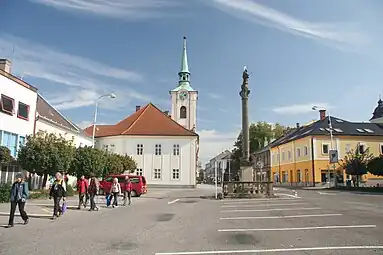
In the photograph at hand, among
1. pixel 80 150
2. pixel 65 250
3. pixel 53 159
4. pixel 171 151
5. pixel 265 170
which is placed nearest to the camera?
pixel 65 250

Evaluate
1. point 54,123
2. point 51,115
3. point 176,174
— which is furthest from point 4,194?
point 176,174

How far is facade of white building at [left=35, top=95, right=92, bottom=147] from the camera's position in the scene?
36531 millimetres

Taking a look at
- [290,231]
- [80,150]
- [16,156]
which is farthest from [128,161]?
[290,231]

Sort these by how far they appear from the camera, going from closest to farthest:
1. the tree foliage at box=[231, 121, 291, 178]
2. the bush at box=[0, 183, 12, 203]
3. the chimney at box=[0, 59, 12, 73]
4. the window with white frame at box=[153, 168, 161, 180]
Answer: the bush at box=[0, 183, 12, 203] → the chimney at box=[0, 59, 12, 73] → the window with white frame at box=[153, 168, 161, 180] → the tree foliage at box=[231, 121, 291, 178]

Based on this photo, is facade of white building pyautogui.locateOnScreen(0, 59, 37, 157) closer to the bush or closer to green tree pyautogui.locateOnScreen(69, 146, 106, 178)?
green tree pyautogui.locateOnScreen(69, 146, 106, 178)

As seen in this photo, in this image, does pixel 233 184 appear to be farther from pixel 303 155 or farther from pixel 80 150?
pixel 303 155

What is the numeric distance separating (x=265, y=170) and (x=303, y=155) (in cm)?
2724

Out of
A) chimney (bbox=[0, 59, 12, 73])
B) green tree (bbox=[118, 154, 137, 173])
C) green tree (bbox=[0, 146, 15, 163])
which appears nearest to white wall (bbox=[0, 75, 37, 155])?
green tree (bbox=[0, 146, 15, 163])

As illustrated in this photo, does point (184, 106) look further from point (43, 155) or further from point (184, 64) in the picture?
point (43, 155)

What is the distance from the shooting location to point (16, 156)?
30734mm

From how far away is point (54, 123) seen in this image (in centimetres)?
3941

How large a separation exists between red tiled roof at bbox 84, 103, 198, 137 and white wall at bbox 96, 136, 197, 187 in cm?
85

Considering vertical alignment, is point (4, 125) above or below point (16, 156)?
above

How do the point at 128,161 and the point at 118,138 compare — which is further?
the point at 118,138
